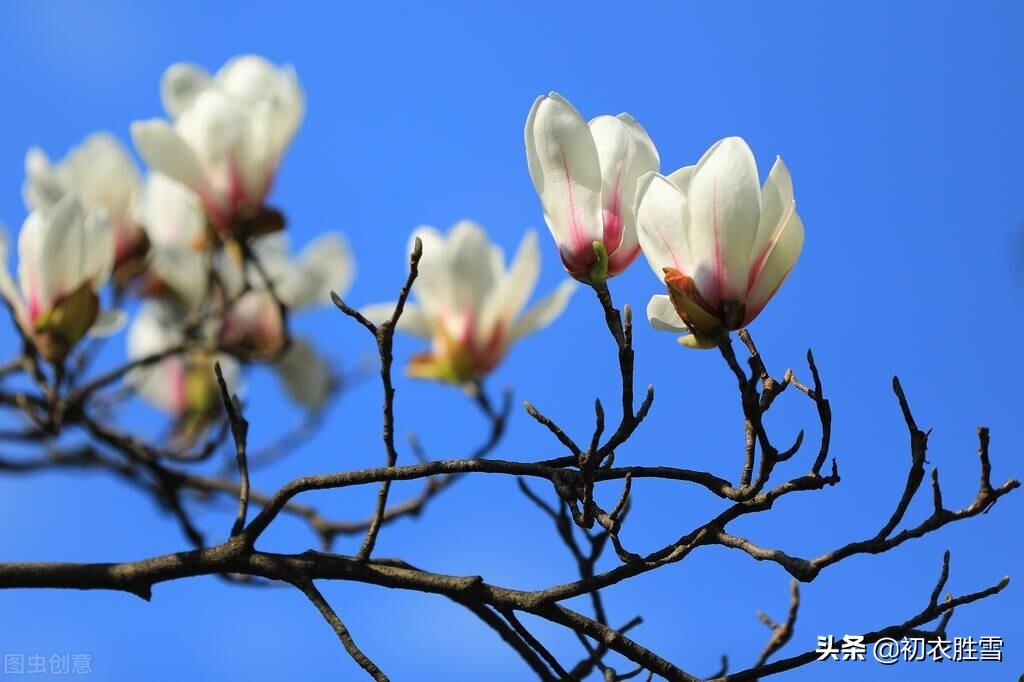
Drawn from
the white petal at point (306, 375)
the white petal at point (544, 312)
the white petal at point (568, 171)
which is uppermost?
the white petal at point (306, 375)

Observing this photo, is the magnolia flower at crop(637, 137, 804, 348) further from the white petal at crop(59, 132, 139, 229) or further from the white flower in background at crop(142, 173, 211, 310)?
the white flower in background at crop(142, 173, 211, 310)

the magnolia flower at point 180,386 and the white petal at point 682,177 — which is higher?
the magnolia flower at point 180,386

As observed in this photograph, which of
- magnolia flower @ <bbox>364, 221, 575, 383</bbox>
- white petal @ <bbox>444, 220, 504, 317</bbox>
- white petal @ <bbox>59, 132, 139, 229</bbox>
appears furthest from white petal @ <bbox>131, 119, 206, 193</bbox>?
white petal @ <bbox>444, 220, 504, 317</bbox>

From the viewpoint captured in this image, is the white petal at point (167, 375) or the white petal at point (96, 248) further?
the white petal at point (167, 375)

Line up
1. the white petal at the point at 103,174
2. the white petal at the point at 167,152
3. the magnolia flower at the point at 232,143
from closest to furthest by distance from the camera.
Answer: the white petal at the point at 167,152
the magnolia flower at the point at 232,143
the white petal at the point at 103,174

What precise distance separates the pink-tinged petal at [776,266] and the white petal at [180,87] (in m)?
1.49

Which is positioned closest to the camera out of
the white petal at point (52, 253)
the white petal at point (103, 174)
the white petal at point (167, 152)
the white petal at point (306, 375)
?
the white petal at point (52, 253)

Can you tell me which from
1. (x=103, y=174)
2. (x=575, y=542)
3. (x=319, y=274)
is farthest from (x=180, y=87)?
(x=575, y=542)

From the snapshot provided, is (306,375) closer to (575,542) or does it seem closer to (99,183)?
(99,183)

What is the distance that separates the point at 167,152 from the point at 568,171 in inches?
45.4

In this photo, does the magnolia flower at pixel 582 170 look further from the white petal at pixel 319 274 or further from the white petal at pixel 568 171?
the white petal at pixel 319 274

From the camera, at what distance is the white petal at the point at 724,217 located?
97 centimetres

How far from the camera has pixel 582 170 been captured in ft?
3.44

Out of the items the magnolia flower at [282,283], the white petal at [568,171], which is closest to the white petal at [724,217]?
the white petal at [568,171]
